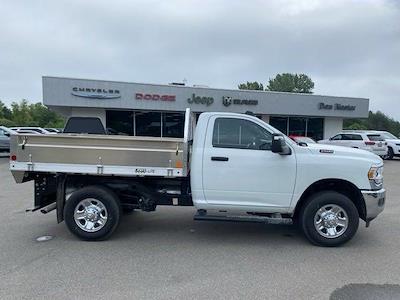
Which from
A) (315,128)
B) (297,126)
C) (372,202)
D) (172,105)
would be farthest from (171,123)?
(372,202)

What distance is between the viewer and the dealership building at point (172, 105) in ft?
74.8

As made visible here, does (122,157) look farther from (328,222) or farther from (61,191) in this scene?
(328,222)

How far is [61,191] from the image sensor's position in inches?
238

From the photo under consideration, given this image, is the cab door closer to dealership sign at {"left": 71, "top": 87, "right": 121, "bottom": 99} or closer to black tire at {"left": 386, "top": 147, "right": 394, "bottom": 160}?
dealership sign at {"left": 71, "top": 87, "right": 121, "bottom": 99}

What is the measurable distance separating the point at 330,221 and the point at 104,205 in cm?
354

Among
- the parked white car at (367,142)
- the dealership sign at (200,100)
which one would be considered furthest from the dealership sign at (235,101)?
the parked white car at (367,142)

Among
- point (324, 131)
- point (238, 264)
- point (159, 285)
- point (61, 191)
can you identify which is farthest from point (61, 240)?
point (324, 131)

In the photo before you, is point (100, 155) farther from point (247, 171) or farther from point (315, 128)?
point (315, 128)

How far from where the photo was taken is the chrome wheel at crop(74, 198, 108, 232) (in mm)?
5883

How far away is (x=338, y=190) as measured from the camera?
6008mm

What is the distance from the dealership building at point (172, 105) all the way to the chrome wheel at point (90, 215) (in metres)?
16.6

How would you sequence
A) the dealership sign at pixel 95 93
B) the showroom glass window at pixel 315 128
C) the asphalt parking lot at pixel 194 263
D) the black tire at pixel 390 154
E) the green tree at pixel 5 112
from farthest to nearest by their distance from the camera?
the green tree at pixel 5 112, the showroom glass window at pixel 315 128, the dealership sign at pixel 95 93, the black tire at pixel 390 154, the asphalt parking lot at pixel 194 263

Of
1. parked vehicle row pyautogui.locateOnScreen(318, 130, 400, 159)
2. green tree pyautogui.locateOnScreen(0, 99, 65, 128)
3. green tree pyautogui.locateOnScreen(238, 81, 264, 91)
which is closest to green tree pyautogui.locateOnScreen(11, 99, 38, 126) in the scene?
green tree pyautogui.locateOnScreen(0, 99, 65, 128)

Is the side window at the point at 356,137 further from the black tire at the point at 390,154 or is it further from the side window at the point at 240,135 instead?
the side window at the point at 240,135
